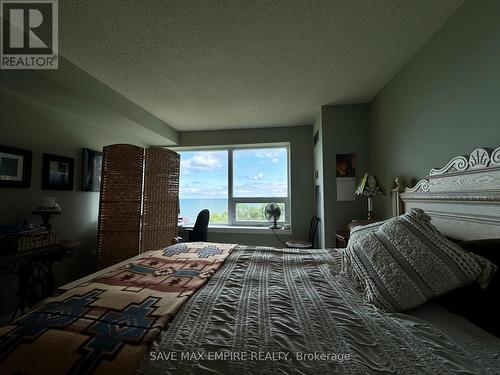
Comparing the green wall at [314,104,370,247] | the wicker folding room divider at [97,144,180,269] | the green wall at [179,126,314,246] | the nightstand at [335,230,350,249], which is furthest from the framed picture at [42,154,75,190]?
the nightstand at [335,230,350,249]

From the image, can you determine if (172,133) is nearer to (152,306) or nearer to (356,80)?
(356,80)

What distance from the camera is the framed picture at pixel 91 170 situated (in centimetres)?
278

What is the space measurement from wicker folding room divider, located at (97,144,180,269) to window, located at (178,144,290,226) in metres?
1.29

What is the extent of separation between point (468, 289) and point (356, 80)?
2159 millimetres

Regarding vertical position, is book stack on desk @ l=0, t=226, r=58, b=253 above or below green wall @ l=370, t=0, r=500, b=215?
below

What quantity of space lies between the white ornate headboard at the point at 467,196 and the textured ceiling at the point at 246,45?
1077 millimetres

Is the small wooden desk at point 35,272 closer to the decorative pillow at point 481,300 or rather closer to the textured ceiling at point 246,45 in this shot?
the textured ceiling at point 246,45

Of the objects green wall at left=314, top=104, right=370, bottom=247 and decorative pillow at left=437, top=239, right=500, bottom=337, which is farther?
green wall at left=314, top=104, right=370, bottom=247

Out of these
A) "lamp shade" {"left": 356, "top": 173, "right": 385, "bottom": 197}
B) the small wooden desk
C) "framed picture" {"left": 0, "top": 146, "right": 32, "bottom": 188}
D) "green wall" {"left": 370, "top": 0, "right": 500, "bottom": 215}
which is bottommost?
the small wooden desk

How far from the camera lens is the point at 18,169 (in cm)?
204

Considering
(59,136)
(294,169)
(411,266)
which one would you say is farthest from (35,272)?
(294,169)

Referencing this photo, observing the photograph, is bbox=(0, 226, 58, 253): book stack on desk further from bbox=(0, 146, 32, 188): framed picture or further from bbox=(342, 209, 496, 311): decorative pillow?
bbox=(342, 209, 496, 311): decorative pillow

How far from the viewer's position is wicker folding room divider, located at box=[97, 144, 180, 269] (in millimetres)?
2688

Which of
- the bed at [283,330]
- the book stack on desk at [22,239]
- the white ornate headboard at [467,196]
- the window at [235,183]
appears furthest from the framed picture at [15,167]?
the white ornate headboard at [467,196]
